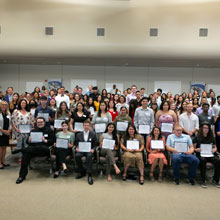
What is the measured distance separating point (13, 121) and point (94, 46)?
216 inches

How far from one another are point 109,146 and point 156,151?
113 cm

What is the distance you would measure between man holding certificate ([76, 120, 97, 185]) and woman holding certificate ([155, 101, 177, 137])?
177cm

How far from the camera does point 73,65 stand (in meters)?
11.6

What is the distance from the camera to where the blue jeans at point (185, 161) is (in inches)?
168

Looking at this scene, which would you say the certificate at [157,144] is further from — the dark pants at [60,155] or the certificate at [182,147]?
the dark pants at [60,155]

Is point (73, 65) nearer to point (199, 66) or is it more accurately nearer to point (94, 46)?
point (94, 46)

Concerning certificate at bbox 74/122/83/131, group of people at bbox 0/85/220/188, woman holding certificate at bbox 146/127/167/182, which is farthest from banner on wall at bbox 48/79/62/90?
woman holding certificate at bbox 146/127/167/182

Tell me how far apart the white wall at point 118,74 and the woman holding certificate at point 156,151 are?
7.28m

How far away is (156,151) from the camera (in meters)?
4.54

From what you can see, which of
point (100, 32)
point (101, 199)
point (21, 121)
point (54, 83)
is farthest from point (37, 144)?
point (54, 83)

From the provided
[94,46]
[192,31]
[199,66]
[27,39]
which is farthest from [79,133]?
[199,66]

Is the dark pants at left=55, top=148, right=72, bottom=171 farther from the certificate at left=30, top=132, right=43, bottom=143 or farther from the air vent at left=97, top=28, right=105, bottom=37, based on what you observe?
the air vent at left=97, top=28, right=105, bottom=37

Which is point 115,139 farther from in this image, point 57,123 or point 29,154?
point 29,154

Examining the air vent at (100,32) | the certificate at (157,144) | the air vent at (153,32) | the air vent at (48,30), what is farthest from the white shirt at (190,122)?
the air vent at (48,30)
